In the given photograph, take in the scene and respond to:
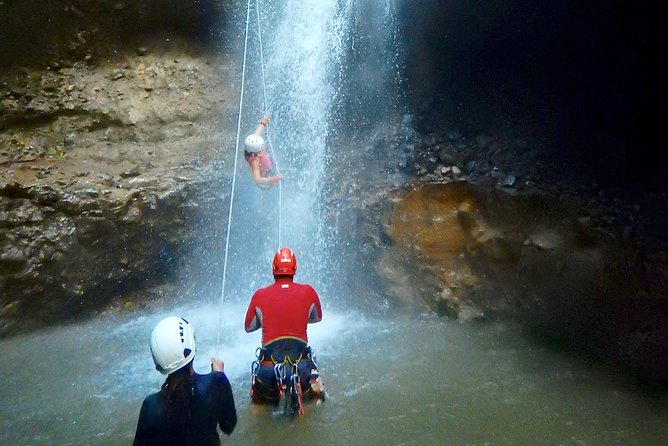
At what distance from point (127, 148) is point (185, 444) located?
622 centimetres

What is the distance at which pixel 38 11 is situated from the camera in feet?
23.6

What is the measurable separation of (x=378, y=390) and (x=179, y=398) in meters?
2.85

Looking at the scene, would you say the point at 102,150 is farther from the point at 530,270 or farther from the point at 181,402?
the point at 530,270

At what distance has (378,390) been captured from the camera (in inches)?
195

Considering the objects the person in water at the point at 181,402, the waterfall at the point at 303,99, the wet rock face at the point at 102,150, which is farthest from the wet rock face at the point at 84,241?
the person in water at the point at 181,402

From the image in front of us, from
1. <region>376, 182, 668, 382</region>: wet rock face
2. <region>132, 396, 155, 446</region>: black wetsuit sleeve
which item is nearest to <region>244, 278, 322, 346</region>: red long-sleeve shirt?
<region>132, 396, 155, 446</region>: black wetsuit sleeve

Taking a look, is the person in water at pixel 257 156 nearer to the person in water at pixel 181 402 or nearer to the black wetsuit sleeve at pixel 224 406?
the person in water at pixel 181 402

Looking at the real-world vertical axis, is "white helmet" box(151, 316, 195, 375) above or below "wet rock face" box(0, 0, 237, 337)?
below

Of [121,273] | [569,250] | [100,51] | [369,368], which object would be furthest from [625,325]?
[100,51]

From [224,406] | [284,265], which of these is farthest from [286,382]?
[224,406]

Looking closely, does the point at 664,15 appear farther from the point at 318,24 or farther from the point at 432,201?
the point at 318,24

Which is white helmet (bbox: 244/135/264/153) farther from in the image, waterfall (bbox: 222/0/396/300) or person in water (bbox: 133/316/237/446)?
person in water (bbox: 133/316/237/446)

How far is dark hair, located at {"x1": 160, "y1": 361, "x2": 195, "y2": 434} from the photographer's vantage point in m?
2.45

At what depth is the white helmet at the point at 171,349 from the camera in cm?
271
